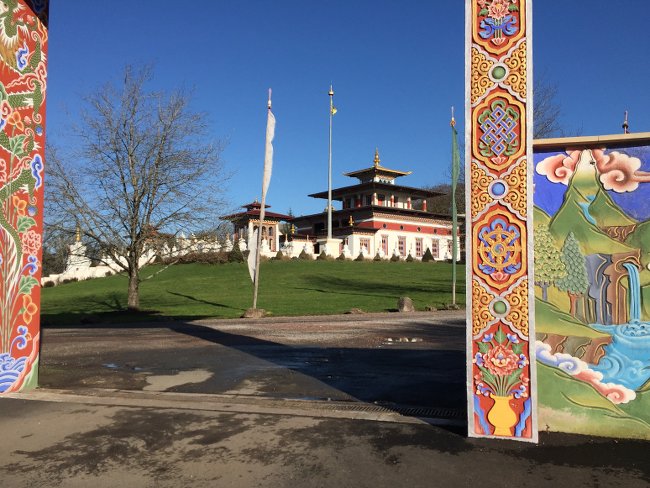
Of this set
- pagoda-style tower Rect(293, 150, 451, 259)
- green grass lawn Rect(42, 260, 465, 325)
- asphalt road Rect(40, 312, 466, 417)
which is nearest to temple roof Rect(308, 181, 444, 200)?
pagoda-style tower Rect(293, 150, 451, 259)

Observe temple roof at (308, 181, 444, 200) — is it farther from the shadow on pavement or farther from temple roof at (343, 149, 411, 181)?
the shadow on pavement

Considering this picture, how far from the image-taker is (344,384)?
6719mm

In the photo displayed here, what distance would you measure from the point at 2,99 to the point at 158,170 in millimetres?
16761

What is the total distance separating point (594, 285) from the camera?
4.24 meters

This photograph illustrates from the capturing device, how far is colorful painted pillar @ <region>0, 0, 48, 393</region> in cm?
618

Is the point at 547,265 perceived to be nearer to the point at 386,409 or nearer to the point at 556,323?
the point at 556,323

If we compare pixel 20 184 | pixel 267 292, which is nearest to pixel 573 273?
pixel 20 184

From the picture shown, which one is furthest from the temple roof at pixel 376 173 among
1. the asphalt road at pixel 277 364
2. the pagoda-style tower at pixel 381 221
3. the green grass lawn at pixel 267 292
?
the asphalt road at pixel 277 364

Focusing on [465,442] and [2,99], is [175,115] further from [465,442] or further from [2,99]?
[465,442]

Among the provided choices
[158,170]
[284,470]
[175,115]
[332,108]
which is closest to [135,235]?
[158,170]

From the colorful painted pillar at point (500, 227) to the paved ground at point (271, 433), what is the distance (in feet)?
1.16

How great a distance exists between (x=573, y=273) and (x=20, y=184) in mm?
6316

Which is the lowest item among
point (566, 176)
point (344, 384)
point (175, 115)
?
point (344, 384)

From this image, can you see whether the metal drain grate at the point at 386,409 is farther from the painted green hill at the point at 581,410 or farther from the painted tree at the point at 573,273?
the painted tree at the point at 573,273
